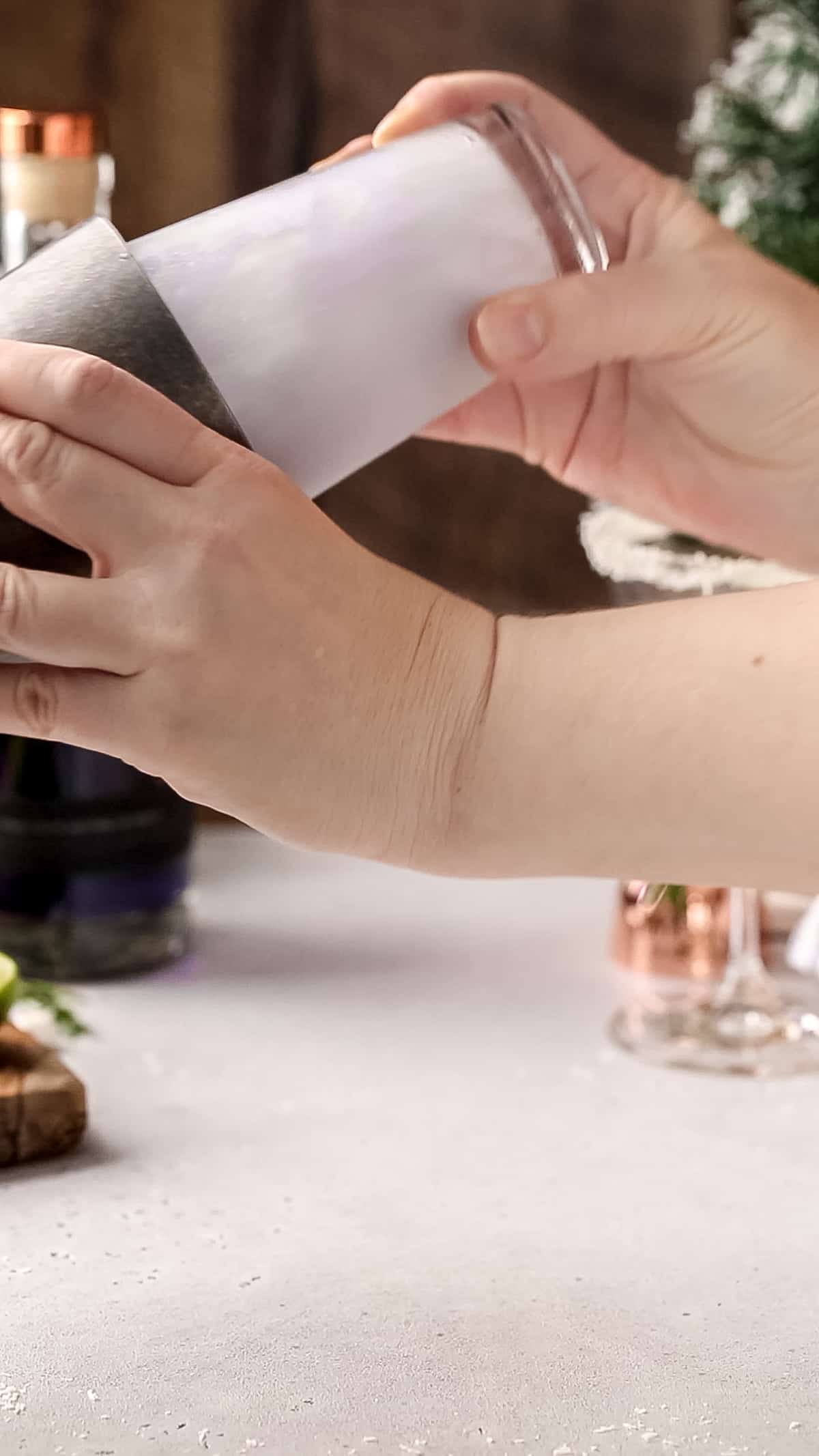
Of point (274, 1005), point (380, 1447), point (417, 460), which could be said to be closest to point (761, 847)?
point (380, 1447)

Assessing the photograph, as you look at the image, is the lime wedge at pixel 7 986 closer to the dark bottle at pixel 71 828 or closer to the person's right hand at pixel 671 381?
the dark bottle at pixel 71 828

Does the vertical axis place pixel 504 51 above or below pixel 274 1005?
above

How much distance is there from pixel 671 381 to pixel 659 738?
0.30m

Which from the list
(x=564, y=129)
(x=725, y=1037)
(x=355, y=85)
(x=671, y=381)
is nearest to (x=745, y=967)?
(x=725, y=1037)

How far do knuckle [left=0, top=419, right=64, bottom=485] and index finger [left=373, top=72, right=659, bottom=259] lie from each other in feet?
1.05

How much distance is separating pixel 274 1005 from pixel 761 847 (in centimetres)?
45

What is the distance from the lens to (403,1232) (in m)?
Answer: 0.71

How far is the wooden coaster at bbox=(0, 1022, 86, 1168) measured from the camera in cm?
74

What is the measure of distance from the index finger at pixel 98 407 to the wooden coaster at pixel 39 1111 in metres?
0.33

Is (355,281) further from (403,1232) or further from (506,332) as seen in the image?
(403,1232)

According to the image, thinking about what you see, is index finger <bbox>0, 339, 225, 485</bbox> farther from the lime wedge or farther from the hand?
the lime wedge

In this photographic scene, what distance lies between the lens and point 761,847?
0.59 meters

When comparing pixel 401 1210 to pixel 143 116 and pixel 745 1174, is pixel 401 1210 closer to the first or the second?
pixel 745 1174

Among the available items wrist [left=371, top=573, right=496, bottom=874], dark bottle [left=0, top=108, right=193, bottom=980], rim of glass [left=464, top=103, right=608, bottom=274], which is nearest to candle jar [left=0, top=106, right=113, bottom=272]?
dark bottle [left=0, top=108, right=193, bottom=980]
